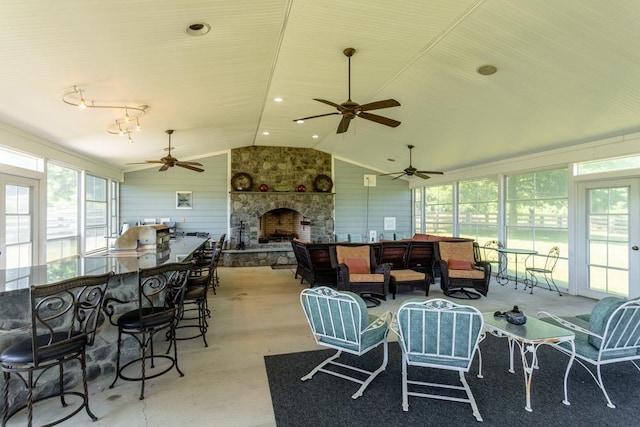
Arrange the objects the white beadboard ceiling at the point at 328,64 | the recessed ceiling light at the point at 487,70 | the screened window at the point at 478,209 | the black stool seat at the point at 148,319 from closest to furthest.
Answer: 1. the black stool seat at the point at 148,319
2. the white beadboard ceiling at the point at 328,64
3. the recessed ceiling light at the point at 487,70
4. the screened window at the point at 478,209

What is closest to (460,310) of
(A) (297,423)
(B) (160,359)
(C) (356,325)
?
(C) (356,325)

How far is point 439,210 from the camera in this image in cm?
969

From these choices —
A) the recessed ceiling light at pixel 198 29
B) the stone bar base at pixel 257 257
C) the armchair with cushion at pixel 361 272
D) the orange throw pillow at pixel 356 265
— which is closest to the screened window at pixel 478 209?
the armchair with cushion at pixel 361 272

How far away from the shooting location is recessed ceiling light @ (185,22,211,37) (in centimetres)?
311

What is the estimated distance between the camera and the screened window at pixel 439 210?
364 inches

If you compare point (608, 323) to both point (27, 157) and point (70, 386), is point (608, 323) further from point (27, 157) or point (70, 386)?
point (27, 157)

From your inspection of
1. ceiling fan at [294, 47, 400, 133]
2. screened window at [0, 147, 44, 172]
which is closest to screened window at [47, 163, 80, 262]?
screened window at [0, 147, 44, 172]

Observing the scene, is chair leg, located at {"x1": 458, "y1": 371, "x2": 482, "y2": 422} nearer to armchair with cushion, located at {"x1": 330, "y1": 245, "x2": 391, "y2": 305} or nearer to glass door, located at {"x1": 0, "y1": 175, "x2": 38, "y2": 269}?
armchair with cushion, located at {"x1": 330, "y1": 245, "x2": 391, "y2": 305}

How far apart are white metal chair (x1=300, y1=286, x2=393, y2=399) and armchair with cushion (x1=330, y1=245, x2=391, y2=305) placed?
2304 millimetres

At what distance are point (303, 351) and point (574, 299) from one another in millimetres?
4924

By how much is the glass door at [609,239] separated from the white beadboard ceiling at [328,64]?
0.97 meters

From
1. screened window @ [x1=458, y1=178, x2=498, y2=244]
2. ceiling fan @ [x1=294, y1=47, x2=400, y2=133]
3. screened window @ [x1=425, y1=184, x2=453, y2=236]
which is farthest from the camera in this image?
screened window @ [x1=425, y1=184, x2=453, y2=236]

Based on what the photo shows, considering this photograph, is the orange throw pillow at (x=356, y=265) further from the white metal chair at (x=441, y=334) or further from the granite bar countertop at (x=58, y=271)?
the white metal chair at (x=441, y=334)

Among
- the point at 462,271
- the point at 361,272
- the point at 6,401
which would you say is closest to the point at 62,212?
the point at 6,401
